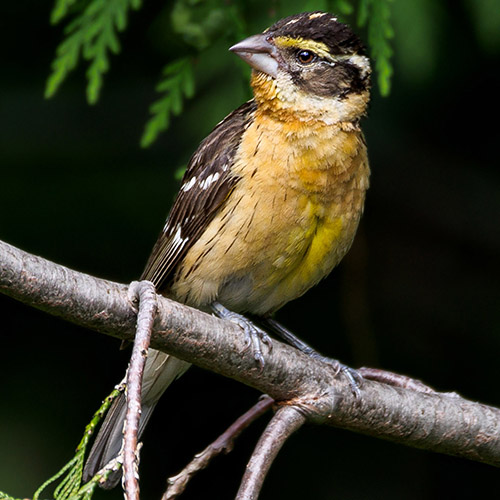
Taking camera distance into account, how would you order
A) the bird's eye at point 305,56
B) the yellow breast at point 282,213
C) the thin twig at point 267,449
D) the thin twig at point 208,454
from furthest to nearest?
the bird's eye at point 305,56
the yellow breast at point 282,213
the thin twig at point 208,454
the thin twig at point 267,449

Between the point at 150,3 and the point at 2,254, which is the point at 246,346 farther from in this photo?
the point at 150,3

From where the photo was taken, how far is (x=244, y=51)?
3.09 metres

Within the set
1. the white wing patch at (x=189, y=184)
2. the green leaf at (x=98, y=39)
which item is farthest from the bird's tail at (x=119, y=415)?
the green leaf at (x=98, y=39)

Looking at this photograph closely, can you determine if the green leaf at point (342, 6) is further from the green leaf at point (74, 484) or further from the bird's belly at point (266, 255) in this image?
the green leaf at point (74, 484)

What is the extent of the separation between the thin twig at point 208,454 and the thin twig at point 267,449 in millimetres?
206

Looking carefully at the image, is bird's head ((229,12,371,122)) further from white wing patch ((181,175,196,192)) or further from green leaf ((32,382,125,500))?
green leaf ((32,382,125,500))

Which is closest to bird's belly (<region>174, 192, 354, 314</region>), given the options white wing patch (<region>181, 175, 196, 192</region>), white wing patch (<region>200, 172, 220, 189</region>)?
white wing patch (<region>200, 172, 220, 189</region>)

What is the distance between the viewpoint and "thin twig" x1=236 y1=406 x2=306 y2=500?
2254 mm

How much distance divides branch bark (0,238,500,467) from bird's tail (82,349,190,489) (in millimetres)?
749

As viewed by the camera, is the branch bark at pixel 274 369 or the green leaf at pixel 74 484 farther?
the branch bark at pixel 274 369

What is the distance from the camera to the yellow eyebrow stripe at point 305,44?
10.3ft

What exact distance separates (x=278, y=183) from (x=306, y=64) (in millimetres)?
491

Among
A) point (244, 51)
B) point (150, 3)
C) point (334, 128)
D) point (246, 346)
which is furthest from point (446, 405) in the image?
point (150, 3)

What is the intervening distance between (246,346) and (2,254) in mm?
799
